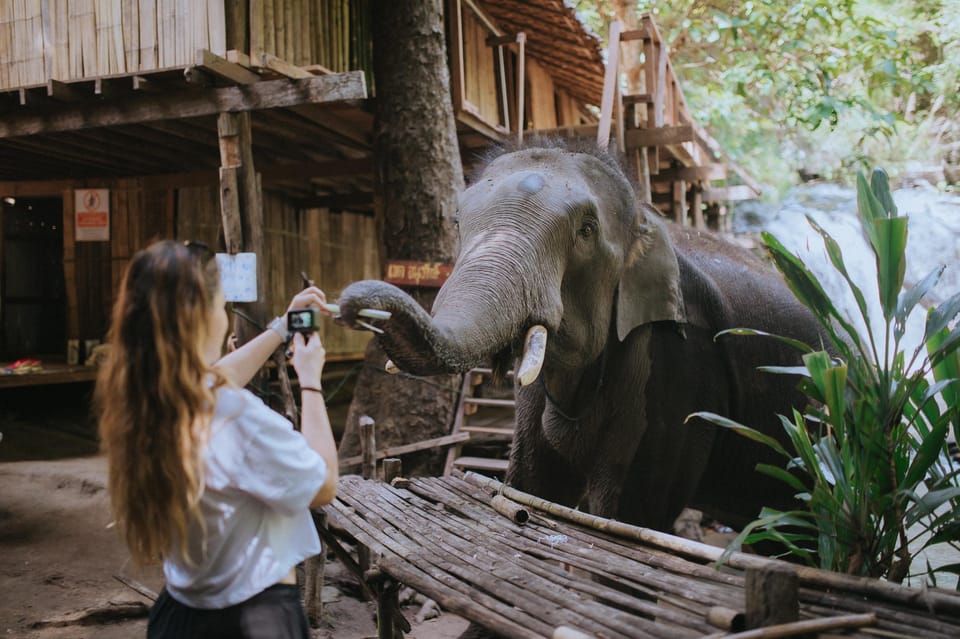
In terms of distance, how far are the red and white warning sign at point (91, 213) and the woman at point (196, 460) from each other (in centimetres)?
748

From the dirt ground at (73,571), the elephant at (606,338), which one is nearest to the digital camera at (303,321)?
the elephant at (606,338)

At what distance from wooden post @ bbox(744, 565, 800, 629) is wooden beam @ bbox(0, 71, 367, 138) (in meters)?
4.00

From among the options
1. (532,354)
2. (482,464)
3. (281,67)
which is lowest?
(482,464)

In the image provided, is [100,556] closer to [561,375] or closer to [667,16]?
[561,375]

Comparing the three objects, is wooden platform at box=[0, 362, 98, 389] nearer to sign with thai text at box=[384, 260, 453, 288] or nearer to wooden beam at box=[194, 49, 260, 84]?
sign with thai text at box=[384, 260, 453, 288]

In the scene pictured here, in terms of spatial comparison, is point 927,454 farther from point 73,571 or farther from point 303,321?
point 73,571

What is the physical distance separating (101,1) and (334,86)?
2.05m

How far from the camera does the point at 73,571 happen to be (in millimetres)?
5234

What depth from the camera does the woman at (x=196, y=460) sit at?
5.64 feet

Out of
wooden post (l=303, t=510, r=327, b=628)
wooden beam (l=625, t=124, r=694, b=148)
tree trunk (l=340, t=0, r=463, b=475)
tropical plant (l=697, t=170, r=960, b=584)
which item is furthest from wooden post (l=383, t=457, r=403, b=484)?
wooden beam (l=625, t=124, r=694, b=148)

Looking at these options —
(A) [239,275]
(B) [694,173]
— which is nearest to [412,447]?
(A) [239,275]

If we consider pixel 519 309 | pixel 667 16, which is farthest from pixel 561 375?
pixel 667 16

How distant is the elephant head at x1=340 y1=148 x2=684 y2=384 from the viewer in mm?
2566

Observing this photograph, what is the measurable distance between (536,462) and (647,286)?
1030 mm
